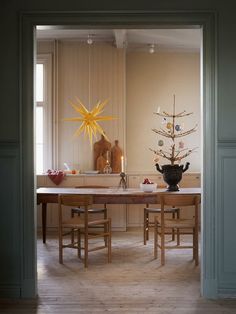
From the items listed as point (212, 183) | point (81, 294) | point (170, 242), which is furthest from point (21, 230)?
point (170, 242)

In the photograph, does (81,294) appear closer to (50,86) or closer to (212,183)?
(212,183)

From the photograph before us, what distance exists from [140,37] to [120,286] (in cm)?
401

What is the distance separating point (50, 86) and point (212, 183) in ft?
13.5

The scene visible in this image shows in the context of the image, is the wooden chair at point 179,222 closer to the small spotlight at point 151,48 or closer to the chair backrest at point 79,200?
the chair backrest at point 79,200

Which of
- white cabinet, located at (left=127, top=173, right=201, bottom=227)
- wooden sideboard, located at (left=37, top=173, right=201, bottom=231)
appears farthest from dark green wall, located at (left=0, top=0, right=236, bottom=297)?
white cabinet, located at (left=127, top=173, right=201, bottom=227)

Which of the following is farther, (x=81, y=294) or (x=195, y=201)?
(x=195, y=201)

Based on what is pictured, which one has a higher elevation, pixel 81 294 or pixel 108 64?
pixel 108 64

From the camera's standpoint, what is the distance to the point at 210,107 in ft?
12.4

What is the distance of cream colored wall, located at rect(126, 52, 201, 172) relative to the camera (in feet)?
24.5

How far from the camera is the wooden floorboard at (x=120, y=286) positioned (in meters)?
3.61

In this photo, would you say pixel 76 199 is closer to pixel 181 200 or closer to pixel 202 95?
pixel 181 200

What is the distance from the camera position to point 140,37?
22.5ft

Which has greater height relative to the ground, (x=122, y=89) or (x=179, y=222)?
(x=122, y=89)

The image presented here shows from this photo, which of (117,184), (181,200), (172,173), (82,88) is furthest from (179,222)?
(82,88)
